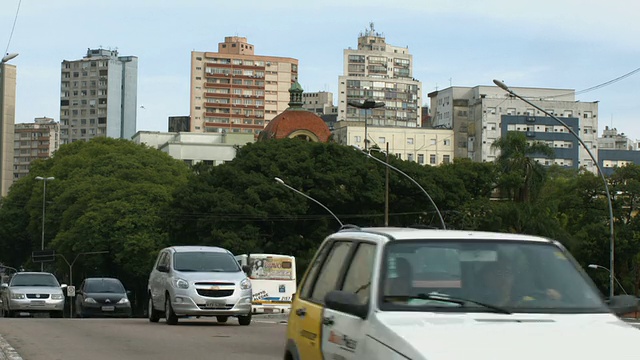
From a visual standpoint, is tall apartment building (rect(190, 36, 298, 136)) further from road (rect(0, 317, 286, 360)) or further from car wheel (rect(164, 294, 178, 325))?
road (rect(0, 317, 286, 360))

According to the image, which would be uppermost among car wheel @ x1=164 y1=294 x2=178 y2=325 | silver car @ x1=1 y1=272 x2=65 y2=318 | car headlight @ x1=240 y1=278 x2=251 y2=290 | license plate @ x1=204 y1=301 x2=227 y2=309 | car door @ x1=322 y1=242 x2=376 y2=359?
car door @ x1=322 y1=242 x2=376 y2=359

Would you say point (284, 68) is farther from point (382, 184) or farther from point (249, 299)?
point (249, 299)

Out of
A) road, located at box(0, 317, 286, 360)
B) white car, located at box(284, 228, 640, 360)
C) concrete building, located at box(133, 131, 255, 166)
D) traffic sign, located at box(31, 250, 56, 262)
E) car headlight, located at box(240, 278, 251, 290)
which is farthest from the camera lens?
concrete building, located at box(133, 131, 255, 166)

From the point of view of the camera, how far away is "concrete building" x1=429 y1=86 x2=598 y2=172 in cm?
15475

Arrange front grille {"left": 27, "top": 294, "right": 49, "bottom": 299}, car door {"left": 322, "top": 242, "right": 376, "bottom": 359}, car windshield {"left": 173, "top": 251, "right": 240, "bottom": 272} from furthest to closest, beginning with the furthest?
front grille {"left": 27, "top": 294, "right": 49, "bottom": 299} < car windshield {"left": 173, "top": 251, "right": 240, "bottom": 272} < car door {"left": 322, "top": 242, "right": 376, "bottom": 359}

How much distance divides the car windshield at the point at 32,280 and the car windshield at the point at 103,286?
129cm

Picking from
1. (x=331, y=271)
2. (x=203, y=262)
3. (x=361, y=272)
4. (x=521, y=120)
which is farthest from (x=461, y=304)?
(x=521, y=120)

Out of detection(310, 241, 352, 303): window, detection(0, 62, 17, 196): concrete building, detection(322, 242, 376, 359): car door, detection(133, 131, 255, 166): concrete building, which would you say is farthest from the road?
detection(133, 131, 255, 166): concrete building

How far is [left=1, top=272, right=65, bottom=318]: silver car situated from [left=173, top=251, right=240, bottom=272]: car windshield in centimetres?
1121

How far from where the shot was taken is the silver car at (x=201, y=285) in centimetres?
2228

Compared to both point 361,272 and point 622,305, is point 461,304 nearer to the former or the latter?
point 361,272

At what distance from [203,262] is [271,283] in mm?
19728

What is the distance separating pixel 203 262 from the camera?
23.3 meters

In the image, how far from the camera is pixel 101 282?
120 ft
